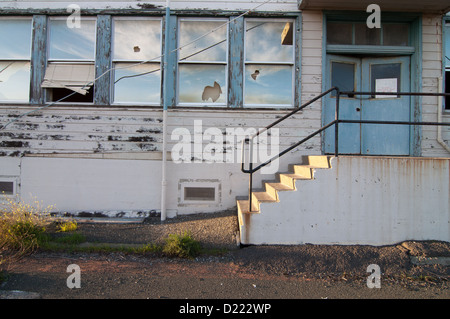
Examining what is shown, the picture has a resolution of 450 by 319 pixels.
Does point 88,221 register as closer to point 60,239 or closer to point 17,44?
point 60,239

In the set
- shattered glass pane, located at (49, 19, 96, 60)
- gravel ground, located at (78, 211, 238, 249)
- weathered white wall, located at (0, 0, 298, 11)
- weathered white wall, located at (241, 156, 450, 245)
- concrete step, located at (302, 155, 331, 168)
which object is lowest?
gravel ground, located at (78, 211, 238, 249)

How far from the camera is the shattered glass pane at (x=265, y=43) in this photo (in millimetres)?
6492

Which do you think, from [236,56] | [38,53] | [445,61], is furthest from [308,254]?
[38,53]

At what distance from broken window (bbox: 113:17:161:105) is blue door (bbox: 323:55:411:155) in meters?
3.68

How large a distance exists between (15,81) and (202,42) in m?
4.14

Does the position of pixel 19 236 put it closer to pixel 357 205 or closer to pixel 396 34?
pixel 357 205

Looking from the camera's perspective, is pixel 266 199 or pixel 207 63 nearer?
pixel 266 199

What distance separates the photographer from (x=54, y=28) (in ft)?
21.7

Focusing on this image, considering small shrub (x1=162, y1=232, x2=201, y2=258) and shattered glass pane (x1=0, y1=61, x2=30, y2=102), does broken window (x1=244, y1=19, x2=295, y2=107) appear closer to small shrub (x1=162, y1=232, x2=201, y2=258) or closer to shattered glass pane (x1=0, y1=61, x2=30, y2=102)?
small shrub (x1=162, y1=232, x2=201, y2=258)

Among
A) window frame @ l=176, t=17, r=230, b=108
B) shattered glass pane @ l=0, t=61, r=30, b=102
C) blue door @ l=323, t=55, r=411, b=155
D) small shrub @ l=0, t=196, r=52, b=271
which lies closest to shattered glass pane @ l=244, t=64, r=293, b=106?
window frame @ l=176, t=17, r=230, b=108

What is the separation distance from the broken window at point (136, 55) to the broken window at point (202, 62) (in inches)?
21.0

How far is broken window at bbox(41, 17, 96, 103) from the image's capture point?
21.4 ft

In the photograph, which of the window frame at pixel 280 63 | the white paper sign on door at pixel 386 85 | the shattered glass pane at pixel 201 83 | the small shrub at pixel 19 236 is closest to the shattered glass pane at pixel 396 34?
the white paper sign on door at pixel 386 85

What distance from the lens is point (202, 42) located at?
257 inches
